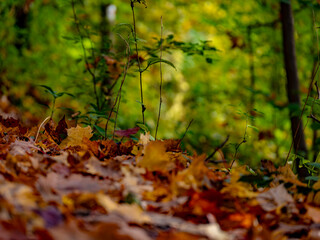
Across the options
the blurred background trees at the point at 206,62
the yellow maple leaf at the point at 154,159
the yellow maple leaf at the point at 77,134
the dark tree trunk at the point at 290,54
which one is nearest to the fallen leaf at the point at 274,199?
the yellow maple leaf at the point at 154,159

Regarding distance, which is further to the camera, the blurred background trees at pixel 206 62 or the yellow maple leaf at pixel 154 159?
the blurred background trees at pixel 206 62

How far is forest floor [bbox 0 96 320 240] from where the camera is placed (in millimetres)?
631

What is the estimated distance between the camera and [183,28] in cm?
859

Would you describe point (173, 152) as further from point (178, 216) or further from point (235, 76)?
point (235, 76)

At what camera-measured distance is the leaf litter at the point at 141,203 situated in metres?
0.63

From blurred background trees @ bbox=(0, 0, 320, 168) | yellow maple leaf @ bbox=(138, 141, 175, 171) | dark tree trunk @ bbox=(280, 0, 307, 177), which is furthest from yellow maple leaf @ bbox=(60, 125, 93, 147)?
blurred background trees @ bbox=(0, 0, 320, 168)

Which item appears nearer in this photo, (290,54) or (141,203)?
(141,203)

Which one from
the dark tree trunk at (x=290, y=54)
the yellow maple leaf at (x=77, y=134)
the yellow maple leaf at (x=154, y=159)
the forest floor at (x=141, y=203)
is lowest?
the forest floor at (x=141, y=203)

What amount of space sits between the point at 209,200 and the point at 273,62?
13.9 feet

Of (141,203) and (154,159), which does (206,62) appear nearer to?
(154,159)

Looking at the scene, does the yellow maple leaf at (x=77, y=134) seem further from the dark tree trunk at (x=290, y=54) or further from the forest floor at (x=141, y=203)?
the dark tree trunk at (x=290, y=54)

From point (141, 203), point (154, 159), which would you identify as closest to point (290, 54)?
point (154, 159)

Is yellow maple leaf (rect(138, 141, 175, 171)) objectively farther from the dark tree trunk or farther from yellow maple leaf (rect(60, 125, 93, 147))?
the dark tree trunk

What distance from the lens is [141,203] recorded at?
0.82 metres
